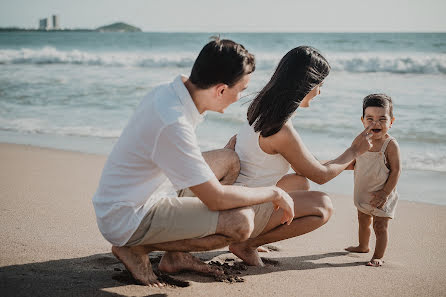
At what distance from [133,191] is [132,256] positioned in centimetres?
38

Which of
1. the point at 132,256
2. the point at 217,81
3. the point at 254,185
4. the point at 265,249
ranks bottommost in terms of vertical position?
the point at 265,249

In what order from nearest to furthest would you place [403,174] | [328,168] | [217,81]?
[217,81], [328,168], [403,174]

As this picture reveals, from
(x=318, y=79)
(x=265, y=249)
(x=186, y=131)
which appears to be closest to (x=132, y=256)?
(x=186, y=131)

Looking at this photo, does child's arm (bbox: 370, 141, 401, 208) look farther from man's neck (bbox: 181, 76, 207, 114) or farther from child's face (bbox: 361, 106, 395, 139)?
man's neck (bbox: 181, 76, 207, 114)

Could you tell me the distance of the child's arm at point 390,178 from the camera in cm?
343

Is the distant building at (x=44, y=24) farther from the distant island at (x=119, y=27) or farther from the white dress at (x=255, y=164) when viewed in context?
the white dress at (x=255, y=164)

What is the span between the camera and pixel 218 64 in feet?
8.13

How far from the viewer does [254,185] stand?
3.26 meters

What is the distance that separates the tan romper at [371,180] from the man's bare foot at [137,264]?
1.57 meters

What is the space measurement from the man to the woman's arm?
389 millimetres

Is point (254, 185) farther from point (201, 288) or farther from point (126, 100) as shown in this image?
point (126, 100)

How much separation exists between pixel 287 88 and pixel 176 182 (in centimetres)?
107

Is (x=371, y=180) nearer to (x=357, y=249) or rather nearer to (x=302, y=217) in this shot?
(x=357, y=249)

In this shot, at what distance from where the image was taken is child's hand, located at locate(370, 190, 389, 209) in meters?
3.42
